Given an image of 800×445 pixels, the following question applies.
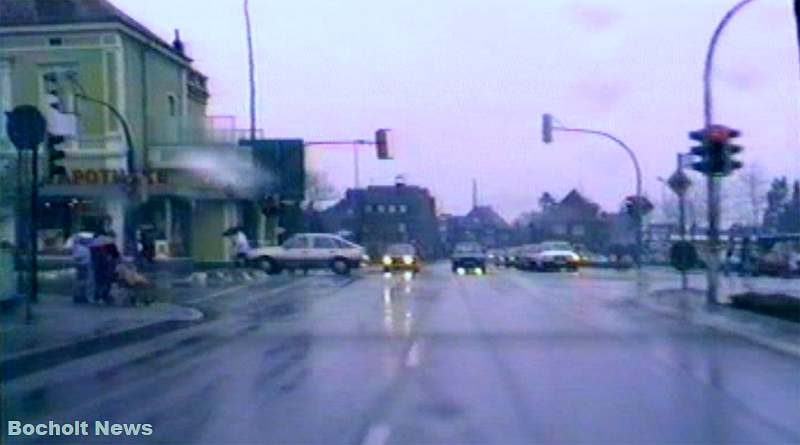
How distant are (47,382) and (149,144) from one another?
42.5 meters

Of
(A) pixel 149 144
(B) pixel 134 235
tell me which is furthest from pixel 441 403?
(A) pixel 149 144

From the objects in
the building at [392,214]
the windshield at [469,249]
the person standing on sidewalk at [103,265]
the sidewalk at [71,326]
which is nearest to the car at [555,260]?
the windshield at [469,249]

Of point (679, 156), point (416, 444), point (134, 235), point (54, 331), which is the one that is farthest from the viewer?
point (134, 235)

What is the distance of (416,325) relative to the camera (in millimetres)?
25141

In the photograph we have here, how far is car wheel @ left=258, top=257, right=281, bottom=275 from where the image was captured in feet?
189

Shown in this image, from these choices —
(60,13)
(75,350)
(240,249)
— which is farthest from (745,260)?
(75,350)

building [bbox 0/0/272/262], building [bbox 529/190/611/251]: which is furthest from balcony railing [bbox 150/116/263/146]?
building [bbox 529/190/611/251]

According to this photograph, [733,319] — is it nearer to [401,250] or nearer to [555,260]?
[401,250]

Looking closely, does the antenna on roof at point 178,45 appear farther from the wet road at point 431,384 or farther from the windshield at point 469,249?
the wet road at point 431,384

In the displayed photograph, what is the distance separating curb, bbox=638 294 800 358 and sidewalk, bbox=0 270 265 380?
358 inches

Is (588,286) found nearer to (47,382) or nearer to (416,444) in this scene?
(47,382)

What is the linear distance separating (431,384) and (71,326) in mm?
9055

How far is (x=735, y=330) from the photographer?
24.0m

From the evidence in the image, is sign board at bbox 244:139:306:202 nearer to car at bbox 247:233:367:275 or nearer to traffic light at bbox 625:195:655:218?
car at bbox 247:233:367:275
